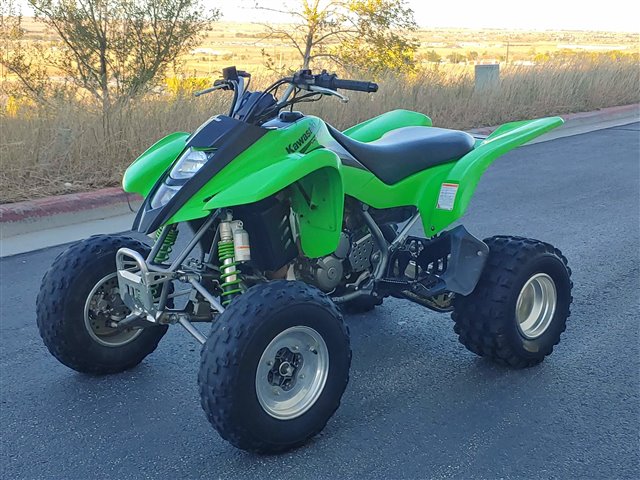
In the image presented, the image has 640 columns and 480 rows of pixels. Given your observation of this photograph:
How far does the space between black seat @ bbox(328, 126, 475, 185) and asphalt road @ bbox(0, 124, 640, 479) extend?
3.48 feet

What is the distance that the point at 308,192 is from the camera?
3469 mm

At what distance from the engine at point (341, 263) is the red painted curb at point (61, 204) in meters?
3.32

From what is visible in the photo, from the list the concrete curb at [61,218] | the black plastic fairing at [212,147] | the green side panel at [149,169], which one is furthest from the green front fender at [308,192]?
the concrete curb at [61,218]

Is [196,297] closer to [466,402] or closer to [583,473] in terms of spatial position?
[466,402]

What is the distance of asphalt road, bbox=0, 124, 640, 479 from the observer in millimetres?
3195

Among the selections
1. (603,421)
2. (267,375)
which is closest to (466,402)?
(603,421)

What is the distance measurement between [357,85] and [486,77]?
1066 centimetres

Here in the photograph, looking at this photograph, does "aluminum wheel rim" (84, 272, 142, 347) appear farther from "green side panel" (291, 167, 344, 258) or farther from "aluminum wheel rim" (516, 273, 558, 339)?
"aluminum wheel rim" (516, 273, 558, 339)

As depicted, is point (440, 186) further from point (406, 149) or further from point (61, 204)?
point (61, 204)

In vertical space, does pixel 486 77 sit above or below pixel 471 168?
below

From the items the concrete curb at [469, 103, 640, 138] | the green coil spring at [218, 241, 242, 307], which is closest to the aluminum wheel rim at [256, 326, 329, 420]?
the green coil spring at [218, 241, 242, 307]

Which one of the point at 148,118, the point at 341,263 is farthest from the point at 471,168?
the point at 148,118

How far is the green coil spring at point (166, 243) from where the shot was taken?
3504 mm

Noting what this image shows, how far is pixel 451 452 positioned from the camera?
329 cm
